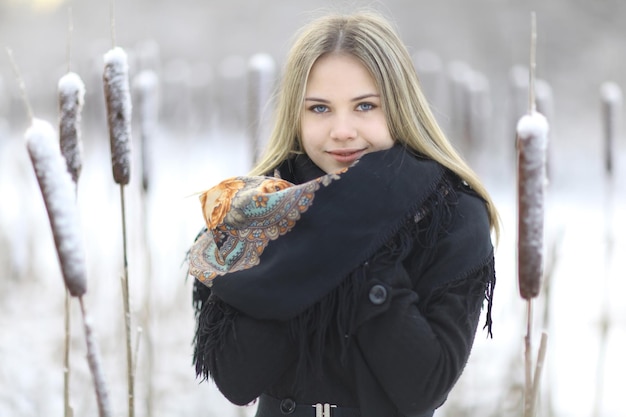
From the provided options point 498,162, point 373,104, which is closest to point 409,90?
point 373,104

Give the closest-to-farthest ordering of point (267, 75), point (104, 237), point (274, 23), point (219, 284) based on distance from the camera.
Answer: point (219, 284), point (267, 75), point (104, 237), point (274, 23)

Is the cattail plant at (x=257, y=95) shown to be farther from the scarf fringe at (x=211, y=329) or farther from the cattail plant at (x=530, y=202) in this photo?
the cattail plant at (x=530, y=202)

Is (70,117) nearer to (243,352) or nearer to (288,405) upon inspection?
(243,352)

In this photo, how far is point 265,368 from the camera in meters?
1.27

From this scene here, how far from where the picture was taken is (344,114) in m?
1.32

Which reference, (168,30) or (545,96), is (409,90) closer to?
(545,96)

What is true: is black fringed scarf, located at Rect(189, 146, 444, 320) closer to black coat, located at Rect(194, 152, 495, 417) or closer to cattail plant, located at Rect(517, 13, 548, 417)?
black coat, located at Rect(194, 152, 495, 417)

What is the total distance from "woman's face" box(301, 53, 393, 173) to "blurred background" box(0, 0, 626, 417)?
0.33 meters

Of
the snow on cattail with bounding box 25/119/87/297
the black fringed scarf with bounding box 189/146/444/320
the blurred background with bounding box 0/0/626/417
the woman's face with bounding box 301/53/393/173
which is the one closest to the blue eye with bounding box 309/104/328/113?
the woman's face with bounding box 301/53/393/173

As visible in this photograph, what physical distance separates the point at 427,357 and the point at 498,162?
5.53 m

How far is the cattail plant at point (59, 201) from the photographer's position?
1.09 meters

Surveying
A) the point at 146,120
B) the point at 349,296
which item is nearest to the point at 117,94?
the point at 349,296

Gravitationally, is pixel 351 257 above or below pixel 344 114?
below

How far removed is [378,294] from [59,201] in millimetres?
464
